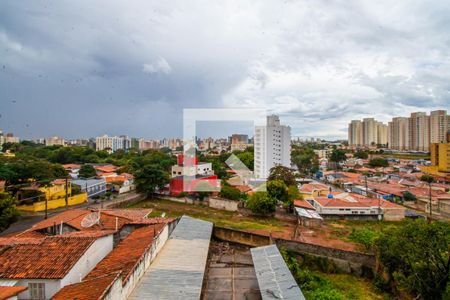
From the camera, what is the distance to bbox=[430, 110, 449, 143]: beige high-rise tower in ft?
200

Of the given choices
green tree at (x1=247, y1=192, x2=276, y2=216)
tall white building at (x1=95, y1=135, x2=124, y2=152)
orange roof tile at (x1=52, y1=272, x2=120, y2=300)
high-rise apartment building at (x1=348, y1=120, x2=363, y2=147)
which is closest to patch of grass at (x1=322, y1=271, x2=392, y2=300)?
green tree at (x1=247, y1=192, x2=276, y2=216)

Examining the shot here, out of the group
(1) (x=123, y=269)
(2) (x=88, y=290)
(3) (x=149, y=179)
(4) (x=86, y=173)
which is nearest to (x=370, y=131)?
(3) (x=149, y=179)

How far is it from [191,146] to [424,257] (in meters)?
29.6

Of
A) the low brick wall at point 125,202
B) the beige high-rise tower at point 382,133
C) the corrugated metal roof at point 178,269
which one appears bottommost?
Result: the low brick wall at point 125,202

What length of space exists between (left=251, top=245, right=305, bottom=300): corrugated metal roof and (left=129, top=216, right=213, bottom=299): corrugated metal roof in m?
1.61

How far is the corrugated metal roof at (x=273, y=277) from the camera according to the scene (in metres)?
6.73

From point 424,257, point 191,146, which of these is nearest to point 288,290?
point 424,257

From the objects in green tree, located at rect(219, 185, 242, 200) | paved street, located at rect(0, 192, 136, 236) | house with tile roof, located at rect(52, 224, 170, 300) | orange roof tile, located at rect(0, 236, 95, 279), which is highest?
orange roof tile, located at rect(0, 236, 95, 279)

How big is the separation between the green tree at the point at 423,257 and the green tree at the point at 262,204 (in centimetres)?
903

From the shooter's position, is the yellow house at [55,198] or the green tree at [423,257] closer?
the green tree at [423,257]

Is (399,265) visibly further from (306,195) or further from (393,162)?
(393,162)

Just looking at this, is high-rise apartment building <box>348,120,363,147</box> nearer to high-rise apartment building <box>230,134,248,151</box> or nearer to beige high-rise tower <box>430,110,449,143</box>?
beige high-rise tower <box>430,110,449,143</box>

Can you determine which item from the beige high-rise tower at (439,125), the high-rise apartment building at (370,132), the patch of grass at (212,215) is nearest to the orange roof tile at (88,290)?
the patch of grass at (212,215)

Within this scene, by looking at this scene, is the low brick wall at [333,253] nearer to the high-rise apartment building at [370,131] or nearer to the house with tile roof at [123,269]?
the house with tile roof at [123,269]
